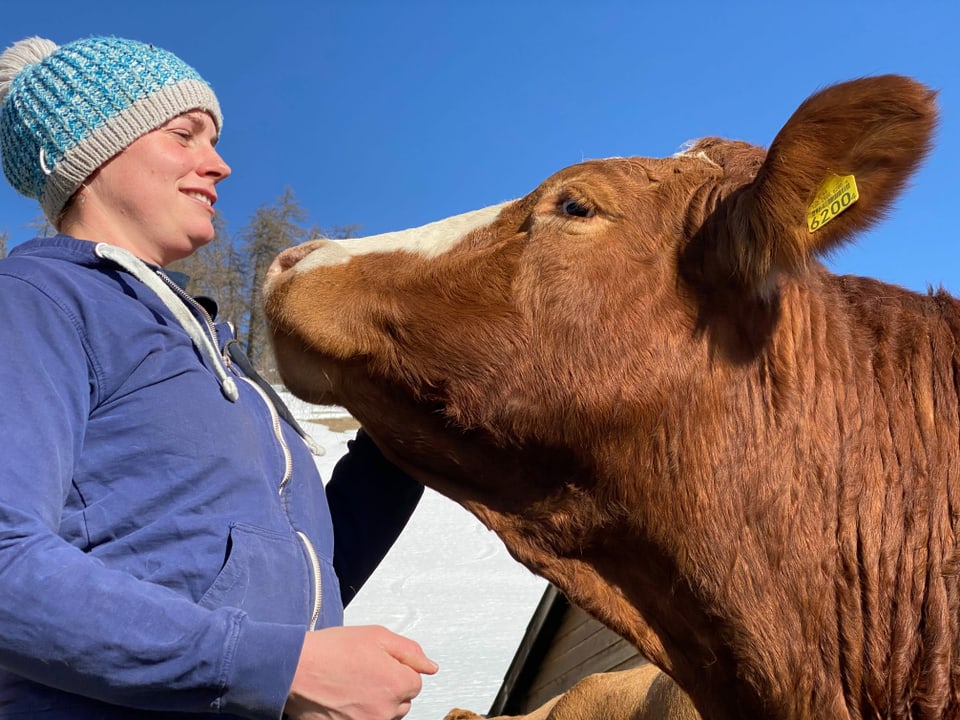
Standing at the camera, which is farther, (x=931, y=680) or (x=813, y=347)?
(x=813, y=347)

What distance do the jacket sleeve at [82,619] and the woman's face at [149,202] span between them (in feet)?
1.94

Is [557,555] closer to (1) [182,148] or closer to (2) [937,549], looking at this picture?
(2) [937,549]

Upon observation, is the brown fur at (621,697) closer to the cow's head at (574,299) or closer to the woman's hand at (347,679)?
the cow's head at (574,299)

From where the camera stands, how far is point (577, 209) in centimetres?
229

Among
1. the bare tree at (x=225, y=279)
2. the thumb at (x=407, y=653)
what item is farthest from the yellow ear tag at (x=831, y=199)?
the bare tree at (x=225, y=279)

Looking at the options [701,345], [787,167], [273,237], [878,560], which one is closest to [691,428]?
[701,345]

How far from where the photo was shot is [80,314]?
5.46ft

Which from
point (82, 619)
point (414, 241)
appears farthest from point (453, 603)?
point (82, 619)

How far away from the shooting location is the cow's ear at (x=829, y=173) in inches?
74.6

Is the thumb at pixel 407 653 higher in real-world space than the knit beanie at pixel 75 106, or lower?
lower

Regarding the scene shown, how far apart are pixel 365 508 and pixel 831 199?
65.9 inches

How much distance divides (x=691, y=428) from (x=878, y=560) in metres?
0.55

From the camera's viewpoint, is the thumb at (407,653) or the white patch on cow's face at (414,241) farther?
the white patch on cow's face at (414,241)

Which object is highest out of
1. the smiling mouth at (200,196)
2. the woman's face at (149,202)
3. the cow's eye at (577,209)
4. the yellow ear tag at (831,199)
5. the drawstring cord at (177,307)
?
the yellow ear tag at (831,199)
